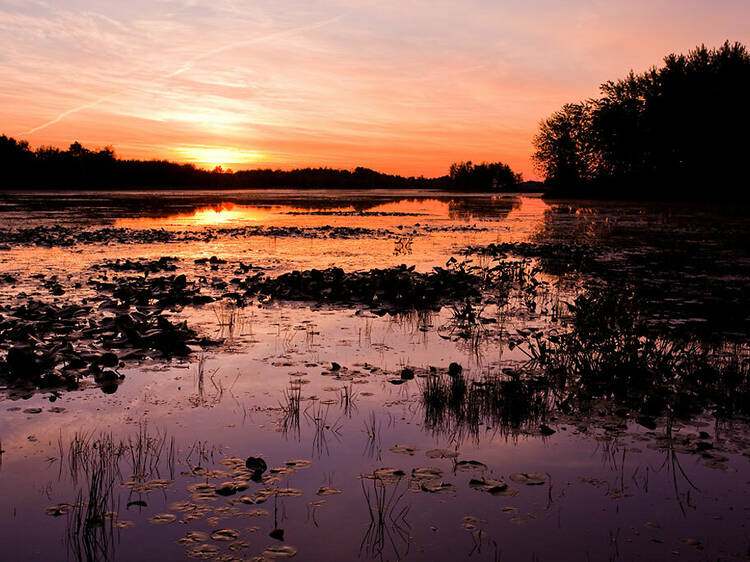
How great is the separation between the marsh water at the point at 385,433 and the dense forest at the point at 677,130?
220ft

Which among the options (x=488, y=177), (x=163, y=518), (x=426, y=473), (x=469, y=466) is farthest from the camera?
(x=488, y=177)

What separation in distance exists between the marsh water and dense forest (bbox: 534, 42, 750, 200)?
67.1 m

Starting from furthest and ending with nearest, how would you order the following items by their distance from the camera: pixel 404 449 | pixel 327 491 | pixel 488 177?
pixel 488 177 → pixel 404 449 → pixel 327 491

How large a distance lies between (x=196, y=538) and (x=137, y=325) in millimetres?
7107

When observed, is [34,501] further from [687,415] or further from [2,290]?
[2,290]

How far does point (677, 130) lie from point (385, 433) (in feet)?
263

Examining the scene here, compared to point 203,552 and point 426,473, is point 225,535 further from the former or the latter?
point 426,473

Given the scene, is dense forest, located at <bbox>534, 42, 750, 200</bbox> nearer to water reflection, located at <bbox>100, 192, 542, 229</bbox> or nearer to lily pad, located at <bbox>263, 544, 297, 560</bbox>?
water reflection, located at <bbox>100, 192, 542, 229</bbox>

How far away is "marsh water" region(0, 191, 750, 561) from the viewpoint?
4633 mm

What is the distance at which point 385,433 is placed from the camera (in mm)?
6602

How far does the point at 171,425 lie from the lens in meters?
6.78

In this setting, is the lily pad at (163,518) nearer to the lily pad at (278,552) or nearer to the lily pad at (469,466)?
the lily pad at (278,552)

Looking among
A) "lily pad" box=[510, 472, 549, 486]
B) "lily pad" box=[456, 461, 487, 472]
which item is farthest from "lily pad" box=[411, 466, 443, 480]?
"lily pad" box=[510, 472, 549, 486]

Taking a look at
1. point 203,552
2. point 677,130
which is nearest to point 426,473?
point 203,552
